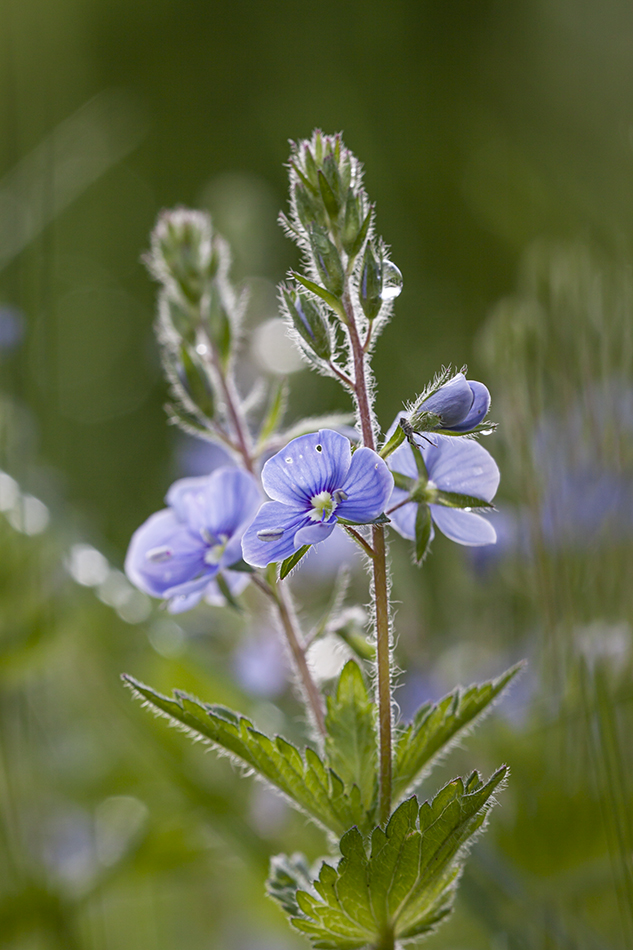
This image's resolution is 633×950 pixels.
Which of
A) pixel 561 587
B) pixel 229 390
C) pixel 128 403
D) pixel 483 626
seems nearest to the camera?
pixel 229 390

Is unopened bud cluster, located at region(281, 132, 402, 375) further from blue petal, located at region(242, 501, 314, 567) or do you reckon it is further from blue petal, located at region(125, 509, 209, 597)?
blue petal, located at region(125, 509, 209, 597)

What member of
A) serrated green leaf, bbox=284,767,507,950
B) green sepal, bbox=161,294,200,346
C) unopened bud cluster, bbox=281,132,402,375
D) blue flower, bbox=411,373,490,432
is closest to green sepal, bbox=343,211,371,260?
unopened bud cluster, bbox=281,132,402,375

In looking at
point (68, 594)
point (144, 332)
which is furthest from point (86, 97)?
point (68, 594)

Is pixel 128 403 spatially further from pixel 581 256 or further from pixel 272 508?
pixel 272 508

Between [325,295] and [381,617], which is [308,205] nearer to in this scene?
[325,295]

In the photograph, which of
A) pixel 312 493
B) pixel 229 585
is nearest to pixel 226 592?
pixel 229 585

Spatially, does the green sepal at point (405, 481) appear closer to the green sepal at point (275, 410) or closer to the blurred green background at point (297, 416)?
the green sepal at point (275, 410)
